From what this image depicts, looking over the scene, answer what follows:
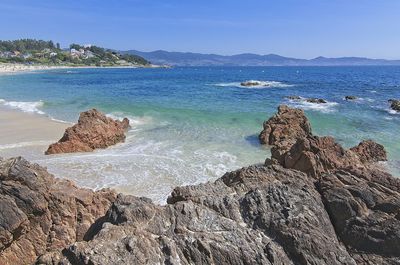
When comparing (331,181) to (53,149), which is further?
(53,149)

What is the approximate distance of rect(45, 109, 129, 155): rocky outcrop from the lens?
21562mm

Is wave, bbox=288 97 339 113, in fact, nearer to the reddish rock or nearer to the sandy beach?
the reddish rock

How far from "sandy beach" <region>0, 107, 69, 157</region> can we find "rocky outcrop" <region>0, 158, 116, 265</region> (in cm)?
1207

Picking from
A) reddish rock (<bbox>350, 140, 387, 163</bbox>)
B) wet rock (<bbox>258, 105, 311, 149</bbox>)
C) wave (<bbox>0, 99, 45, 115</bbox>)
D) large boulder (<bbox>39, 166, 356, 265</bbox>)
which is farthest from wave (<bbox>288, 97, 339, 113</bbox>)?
large boulder (<bbox>39, 166, 356, 265</bbox>)

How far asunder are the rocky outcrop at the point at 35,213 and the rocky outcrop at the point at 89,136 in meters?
11.2

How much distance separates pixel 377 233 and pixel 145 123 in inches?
997

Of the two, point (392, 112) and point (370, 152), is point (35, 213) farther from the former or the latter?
point (392, 112)

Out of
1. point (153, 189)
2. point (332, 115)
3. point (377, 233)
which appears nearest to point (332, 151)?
point (153, 189)

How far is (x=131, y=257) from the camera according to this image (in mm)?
6176

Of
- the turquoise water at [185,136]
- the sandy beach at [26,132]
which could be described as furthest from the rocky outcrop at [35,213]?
the sandy beach at [26,132]

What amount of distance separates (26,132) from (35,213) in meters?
19.6

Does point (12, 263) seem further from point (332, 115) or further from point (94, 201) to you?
point (332, 115)

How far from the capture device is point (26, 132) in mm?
27484

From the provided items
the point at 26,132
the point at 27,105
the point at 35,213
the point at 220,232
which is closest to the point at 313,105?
the point at 26,132
